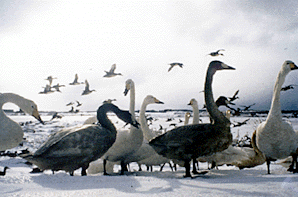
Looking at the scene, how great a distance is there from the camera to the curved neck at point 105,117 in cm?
487

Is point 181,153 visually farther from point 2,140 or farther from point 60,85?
point 60,85

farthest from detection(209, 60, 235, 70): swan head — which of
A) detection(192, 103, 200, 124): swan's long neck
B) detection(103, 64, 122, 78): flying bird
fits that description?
detection(103, 64, 122, 78): flying bird

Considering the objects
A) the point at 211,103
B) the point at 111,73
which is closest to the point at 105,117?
the point at 211,103

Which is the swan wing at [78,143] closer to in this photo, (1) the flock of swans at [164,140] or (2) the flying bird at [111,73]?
(1) the flock of swans at [164,140]

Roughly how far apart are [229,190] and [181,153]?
1856 mm

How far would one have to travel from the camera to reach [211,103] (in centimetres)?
444

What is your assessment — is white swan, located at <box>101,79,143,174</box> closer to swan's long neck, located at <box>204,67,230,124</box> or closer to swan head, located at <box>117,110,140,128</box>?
swan head, located at <box>117,110,140,128</box>

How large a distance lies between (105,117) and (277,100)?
11.3ft

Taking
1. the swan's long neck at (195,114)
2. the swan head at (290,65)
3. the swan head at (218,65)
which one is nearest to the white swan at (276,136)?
the swan head at (290,65)

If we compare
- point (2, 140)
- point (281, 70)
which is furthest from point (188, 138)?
point (2, 140)

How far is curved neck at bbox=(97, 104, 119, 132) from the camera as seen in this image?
192 inches

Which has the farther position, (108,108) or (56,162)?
(108,108)

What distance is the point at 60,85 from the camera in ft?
63.6

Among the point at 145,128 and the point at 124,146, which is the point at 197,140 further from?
the point at 145,128
